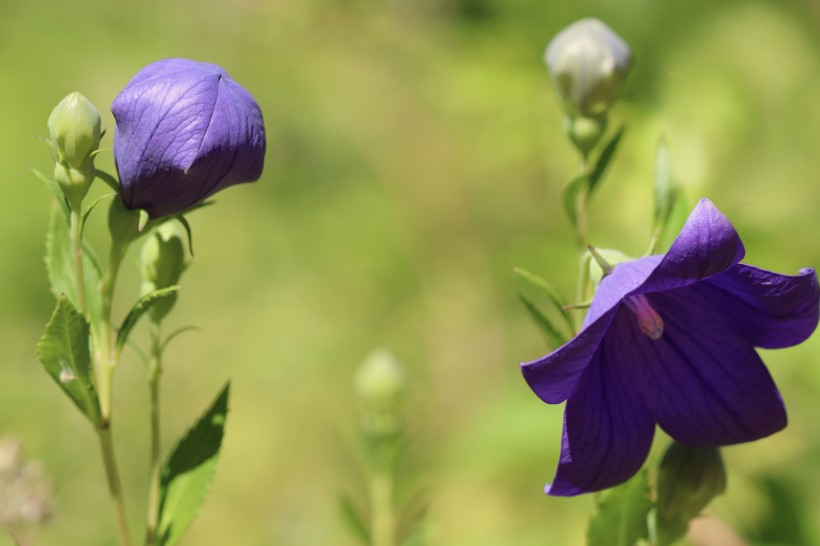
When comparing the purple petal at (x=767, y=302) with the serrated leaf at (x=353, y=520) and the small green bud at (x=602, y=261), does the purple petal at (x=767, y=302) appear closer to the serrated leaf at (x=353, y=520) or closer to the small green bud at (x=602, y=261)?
the small green bud at (x=602, y=261)

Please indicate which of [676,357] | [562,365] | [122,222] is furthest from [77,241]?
[676,357]

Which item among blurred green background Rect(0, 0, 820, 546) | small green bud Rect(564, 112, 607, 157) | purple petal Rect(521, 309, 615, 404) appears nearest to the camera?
purple petal Rect(521, 309, 615, 404)

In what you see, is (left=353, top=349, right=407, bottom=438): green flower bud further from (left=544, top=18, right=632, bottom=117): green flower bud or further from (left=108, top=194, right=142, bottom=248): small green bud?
(left=108, top=194, right=142, bottom=248): small green bud

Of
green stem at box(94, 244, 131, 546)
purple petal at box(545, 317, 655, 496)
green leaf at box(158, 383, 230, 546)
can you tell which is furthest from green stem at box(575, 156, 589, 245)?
green stem at box(94, 244, 131, 546)

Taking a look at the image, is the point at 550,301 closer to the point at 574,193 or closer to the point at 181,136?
the point at 574,193

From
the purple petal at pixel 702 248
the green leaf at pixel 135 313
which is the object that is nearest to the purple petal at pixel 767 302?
the purple petal at pixel 702 248

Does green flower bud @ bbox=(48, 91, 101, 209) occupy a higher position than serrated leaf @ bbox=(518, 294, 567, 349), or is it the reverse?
green flower bud @ bbox=(48, 91, 101, 209)
